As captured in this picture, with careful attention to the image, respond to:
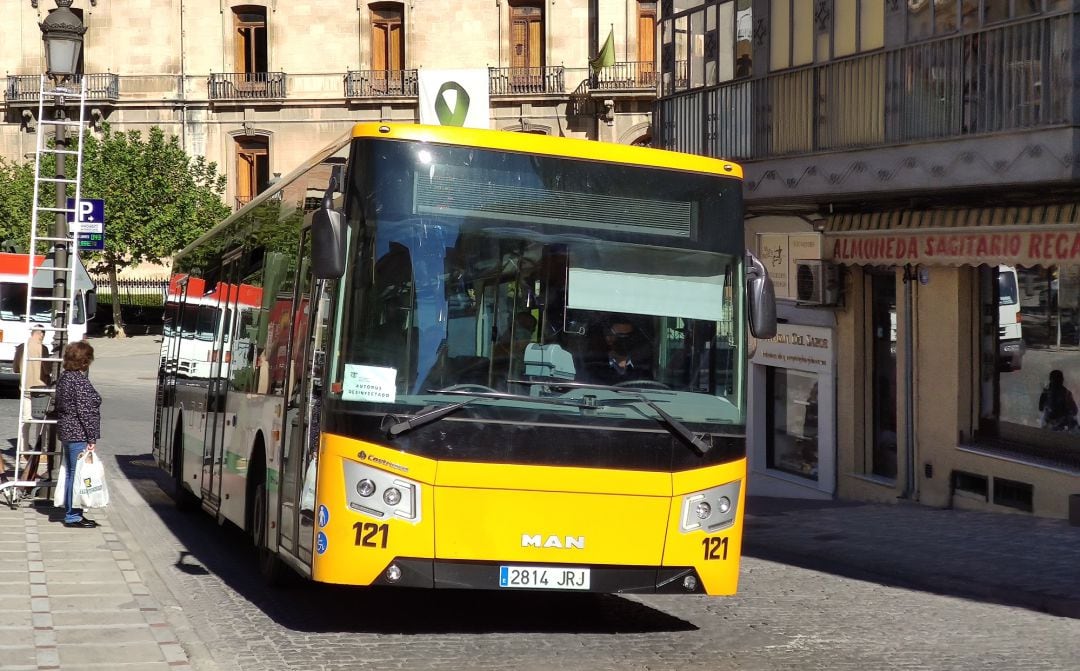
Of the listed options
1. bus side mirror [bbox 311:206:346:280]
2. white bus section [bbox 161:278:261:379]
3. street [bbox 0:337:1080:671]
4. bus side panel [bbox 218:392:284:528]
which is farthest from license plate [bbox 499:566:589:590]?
white bus section [bbox 161:278:261:379]

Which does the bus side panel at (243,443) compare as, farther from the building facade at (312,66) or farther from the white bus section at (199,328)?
the building facade at (312,66)

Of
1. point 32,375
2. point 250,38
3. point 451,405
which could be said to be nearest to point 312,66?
point 250,38

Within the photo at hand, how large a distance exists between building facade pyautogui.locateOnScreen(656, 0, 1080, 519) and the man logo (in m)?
6.97

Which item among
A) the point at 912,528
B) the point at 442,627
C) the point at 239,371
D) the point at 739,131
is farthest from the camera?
the point at 739,131

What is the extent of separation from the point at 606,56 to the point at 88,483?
38408mm

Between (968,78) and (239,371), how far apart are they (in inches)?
304

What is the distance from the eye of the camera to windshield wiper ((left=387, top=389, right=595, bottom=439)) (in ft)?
27.2

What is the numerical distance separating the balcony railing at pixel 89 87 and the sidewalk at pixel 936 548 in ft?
134

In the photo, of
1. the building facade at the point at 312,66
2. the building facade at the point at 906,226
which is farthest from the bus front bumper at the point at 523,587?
the building facade at the point at 312,66

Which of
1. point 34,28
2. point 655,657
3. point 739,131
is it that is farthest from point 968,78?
point 34,28

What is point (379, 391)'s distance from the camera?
8.35m

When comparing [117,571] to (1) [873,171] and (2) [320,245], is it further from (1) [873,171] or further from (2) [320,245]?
(1) [873,171]

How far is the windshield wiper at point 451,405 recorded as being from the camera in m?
8.28

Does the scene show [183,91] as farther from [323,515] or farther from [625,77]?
[323,515]
